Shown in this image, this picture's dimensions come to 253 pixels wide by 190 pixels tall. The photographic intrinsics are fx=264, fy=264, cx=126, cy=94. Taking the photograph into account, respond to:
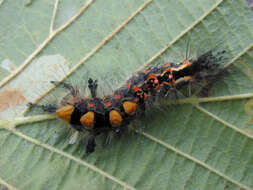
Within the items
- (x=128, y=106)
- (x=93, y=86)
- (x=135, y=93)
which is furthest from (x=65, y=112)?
(x=135, y=93)

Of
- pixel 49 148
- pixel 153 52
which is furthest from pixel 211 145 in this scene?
pixel 49 148

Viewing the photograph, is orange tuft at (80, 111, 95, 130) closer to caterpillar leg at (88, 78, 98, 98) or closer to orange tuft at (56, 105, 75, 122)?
orange tuft at (56, 105, 75, 122)

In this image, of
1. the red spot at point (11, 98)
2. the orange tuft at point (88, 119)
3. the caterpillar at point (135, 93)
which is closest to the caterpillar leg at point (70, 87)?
the caterpillar at point (135, 93)

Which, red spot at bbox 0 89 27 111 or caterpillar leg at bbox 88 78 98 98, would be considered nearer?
red spot at bbox 0 89 27 111

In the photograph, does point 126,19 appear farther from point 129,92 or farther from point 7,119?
point 7,119

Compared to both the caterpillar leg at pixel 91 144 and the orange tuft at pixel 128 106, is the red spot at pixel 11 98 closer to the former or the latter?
the caterpillar leg at pixel 91 144

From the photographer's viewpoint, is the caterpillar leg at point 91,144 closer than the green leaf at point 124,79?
No

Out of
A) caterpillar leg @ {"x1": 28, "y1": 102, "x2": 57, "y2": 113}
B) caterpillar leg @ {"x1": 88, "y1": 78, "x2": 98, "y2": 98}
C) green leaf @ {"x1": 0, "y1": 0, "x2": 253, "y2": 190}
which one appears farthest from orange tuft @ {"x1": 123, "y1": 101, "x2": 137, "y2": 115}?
caterpillar leg @ {"x1": 28, "y1": 102, "x2": 57, "y2": 113}
